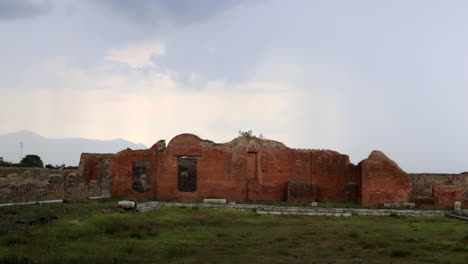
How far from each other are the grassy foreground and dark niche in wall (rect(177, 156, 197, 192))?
803cm

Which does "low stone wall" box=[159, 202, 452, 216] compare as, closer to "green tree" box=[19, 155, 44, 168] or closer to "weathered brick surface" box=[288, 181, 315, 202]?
"weathered brick surface" box=[288, 181, 315, 202]

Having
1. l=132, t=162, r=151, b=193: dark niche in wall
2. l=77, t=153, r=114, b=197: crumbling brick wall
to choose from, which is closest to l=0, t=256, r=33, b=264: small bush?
l=77, t=153, r=114, b=197: crumbling brick wall

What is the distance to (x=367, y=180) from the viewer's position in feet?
83.5

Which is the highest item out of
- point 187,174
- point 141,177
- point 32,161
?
point 32,161

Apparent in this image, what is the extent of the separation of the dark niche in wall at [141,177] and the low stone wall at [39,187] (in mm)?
2819

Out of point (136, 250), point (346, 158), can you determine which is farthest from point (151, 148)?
point (136, 250)

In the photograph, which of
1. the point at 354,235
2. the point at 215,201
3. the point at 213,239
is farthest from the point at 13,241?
the point at 215,201

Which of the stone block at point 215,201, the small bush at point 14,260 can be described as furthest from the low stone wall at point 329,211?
the small bush at point 14,260

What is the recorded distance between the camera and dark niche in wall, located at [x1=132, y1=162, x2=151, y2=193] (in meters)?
Answer: 26.4

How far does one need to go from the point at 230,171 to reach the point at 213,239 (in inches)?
539

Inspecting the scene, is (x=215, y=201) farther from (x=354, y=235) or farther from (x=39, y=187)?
(x=354, y=235)

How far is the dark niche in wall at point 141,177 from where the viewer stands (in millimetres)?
26359

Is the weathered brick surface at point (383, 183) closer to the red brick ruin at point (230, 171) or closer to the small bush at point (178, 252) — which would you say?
the red brick ruin at point (230, 171)

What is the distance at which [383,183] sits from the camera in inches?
1001
